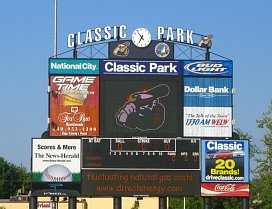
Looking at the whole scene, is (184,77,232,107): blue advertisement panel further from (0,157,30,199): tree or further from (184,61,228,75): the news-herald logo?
(0,157,30,199): tree

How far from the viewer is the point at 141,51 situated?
3441 cm

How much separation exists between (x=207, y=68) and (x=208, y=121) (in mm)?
2557

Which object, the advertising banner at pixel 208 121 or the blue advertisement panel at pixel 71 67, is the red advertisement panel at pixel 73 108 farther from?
the advertising banner at pixel 208 121

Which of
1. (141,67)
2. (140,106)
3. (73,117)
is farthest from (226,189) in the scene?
(73,117)

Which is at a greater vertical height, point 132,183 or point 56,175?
point 56,175

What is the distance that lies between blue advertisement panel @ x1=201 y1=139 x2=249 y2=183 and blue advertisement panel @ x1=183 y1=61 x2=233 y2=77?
3255mm

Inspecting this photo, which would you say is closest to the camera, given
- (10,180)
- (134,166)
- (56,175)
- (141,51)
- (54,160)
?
(134,166)

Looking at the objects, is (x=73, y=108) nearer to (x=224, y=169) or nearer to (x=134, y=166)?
(x=134, y=166)

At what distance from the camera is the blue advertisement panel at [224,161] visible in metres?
33.2

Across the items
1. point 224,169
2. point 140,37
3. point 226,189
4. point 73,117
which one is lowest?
point 226,189

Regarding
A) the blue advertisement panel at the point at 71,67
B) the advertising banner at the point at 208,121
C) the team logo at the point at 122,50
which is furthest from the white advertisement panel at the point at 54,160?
the advertising banner at the point at 208,121

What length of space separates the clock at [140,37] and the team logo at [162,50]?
1.78ft

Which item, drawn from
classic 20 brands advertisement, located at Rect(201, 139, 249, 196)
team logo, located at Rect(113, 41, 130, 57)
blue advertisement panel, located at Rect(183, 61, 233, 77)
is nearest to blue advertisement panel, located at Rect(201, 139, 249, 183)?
classic 20 brands advertisement, located at Rect(201, 139, 249, 196)

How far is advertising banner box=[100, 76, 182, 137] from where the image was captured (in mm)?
33125
